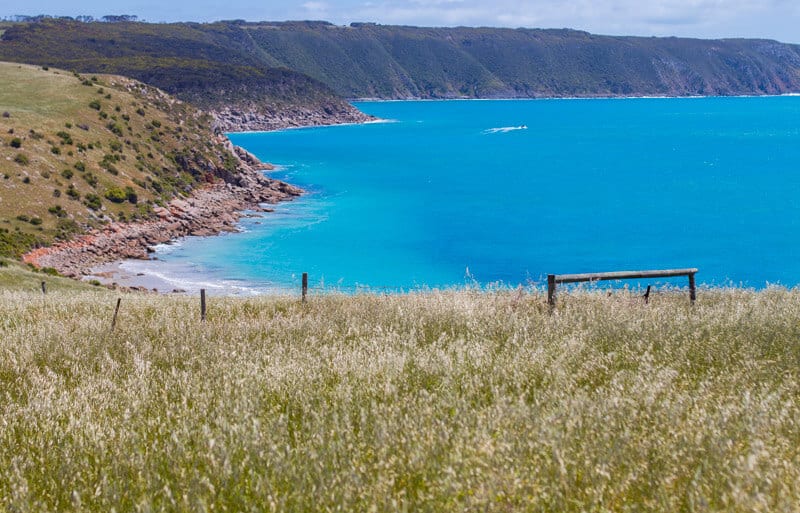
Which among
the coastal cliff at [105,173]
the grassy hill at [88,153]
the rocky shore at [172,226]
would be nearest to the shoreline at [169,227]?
the rocky shore at [172,226]

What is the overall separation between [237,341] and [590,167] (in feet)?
414

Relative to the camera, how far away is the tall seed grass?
4.73m

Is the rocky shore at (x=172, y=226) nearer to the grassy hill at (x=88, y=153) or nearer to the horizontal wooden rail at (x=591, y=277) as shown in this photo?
the grassy hill at (x=88, y=153)

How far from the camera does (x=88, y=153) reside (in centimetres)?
7725

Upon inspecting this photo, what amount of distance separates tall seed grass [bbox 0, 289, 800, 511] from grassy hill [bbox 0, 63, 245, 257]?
1983 inches

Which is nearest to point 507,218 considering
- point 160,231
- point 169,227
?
point 169,227

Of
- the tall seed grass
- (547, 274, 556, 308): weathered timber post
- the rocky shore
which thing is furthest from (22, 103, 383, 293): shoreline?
the tall seed grass

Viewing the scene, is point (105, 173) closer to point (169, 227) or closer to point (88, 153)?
point (88, 153)

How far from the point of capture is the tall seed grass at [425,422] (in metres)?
4.73

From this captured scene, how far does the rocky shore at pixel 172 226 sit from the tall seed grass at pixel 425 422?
160 feet

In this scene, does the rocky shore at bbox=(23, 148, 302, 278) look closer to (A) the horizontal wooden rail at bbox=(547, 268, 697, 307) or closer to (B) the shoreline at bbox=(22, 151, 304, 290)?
(B) the shoreline at bbox=(22, 151, 304, 290)

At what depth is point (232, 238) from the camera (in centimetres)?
7094

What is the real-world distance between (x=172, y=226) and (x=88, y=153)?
13.5m

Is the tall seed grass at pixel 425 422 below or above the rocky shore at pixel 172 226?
below
